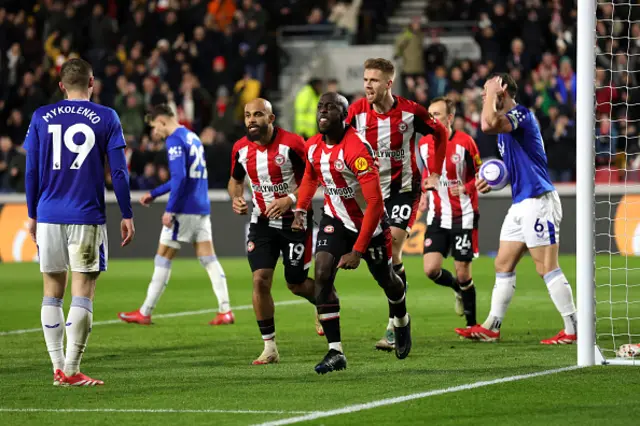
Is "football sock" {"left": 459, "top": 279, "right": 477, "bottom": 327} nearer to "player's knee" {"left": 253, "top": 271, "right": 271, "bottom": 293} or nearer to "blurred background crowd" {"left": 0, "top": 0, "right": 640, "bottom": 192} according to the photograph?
"player's knee" {"left": 253, "top": 271, "right": 271, "bottom": 293}

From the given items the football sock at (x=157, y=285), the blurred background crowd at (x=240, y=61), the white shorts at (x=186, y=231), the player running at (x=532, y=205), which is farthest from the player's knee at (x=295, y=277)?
the blurred background crowd at (x=240, y=61)

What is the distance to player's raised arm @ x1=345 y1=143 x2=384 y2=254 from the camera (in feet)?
29.2

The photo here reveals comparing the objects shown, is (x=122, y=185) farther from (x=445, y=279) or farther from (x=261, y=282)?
(x=445, y=279)

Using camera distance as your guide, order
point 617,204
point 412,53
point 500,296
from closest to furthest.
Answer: point 500,296 < point 617,204 < point 412,53

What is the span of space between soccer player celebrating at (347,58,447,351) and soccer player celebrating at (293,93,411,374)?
47.3 inches

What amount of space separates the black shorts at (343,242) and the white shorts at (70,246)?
1.72 meters

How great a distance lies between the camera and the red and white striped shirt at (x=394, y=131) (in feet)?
34.7

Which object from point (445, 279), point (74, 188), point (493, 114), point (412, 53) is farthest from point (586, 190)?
point (412, 53)

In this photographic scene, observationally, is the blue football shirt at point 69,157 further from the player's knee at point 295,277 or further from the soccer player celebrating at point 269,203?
the player's knee at point 295,277

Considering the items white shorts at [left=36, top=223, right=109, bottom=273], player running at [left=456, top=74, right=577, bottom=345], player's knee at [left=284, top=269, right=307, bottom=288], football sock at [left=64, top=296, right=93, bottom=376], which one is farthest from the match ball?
football sock at [left=64, top=296, right=93, bottom=376]

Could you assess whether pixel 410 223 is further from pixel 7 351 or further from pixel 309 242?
pixel 7 351

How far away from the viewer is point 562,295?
1069 centimetres

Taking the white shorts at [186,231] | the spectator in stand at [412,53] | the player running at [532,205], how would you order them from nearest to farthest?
the player running at [532,205] → the white shorts at [186,231] → the spectator in stand at [412,53]

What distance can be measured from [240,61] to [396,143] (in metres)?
16.7
